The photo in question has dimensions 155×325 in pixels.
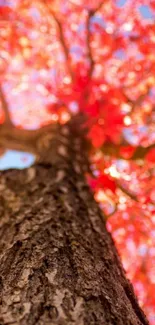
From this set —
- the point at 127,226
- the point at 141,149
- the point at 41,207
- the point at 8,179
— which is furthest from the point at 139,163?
the point at 41,207

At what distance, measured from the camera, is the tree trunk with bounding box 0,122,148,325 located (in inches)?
70.4

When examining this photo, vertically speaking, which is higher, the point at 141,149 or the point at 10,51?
the point at 10,51

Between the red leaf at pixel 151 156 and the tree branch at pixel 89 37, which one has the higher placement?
the tree branch at pixel 89 37

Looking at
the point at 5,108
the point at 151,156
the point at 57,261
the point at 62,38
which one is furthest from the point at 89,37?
the point at 57,261

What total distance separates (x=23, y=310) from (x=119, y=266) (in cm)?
112

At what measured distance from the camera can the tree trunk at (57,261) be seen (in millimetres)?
1787

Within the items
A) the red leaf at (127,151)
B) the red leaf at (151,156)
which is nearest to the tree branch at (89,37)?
the red leaf at (127,151)

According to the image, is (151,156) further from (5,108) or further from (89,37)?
(5,108)

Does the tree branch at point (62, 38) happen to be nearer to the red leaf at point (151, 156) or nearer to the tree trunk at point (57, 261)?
the red leaf at point (151, 156)

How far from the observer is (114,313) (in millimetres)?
1846

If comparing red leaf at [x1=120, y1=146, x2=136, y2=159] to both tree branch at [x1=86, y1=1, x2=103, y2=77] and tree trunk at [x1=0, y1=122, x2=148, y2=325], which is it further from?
tree trunk at [x1=0, y1=122, x2=148, y2=325]

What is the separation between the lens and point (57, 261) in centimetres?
224

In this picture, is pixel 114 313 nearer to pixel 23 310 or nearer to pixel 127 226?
pixel 23 310

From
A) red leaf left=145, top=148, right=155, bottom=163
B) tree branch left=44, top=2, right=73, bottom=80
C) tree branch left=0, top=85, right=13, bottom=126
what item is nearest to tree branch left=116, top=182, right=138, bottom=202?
red leaf left=145, top=148, right=155, bottom=163
